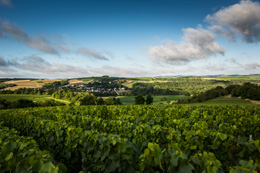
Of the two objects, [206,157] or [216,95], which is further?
[216,95]

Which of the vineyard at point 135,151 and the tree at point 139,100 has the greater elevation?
the vineyard at point 135,151

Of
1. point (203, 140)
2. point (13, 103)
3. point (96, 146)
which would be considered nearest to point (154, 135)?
point (203, 140)

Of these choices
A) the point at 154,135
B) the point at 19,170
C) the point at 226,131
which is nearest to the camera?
the point at 19,170

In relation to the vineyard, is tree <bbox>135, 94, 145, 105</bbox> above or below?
below

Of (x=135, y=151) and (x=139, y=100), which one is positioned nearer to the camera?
(x=135, y=151)

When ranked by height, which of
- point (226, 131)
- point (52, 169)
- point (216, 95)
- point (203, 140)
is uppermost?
point (52, 169)

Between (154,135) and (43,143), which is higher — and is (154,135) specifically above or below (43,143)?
above

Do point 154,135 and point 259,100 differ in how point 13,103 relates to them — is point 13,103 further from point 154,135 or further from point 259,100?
point 259,100

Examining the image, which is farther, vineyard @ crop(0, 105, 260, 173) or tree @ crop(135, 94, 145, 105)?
tree @ crop(135, 94, 145, 105)

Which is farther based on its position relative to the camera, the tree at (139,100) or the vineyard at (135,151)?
the tree at (139,100)

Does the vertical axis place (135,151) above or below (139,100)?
above

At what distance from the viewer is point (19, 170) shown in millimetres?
2299

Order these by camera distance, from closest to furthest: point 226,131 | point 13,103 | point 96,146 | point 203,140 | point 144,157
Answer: point 144,157, point 96,146, point 203,140, point 226,131, point 13,103

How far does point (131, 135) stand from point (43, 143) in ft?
17.5
